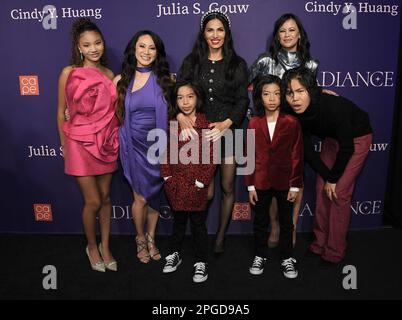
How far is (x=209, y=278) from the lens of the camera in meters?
2.83

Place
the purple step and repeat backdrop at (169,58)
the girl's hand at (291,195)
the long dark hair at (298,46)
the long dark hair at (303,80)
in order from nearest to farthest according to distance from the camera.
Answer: the long dark hair at (303,80)
the girl's hand at (291,195)
the long dark hair at (298,46)
the purple step and repeat backdrop at (169,58)

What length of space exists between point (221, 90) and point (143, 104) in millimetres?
555

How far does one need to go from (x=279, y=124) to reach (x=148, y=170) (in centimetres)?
97

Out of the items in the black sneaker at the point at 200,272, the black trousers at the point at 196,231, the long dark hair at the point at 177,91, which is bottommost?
the black sneaker at the point at 200,272

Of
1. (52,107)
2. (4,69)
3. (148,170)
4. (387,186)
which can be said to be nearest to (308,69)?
(148,170)

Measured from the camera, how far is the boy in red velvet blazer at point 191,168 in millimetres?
2645

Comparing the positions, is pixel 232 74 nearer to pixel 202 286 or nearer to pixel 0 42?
pixel 202 286

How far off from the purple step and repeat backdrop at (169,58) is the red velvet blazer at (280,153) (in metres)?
0.71

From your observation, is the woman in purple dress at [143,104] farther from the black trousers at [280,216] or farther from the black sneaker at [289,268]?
the black sneaker at [289,268]

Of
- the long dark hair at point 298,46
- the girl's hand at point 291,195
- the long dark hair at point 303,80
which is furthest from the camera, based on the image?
the long dark hair at point 298,46

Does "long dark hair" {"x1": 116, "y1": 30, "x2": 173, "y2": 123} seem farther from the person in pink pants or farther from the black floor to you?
the black floor

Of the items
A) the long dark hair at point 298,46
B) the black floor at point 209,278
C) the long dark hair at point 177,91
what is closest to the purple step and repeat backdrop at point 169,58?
the long dark hair at point 298,46

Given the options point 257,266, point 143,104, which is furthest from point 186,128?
point 257,266

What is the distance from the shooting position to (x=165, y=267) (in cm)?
289
